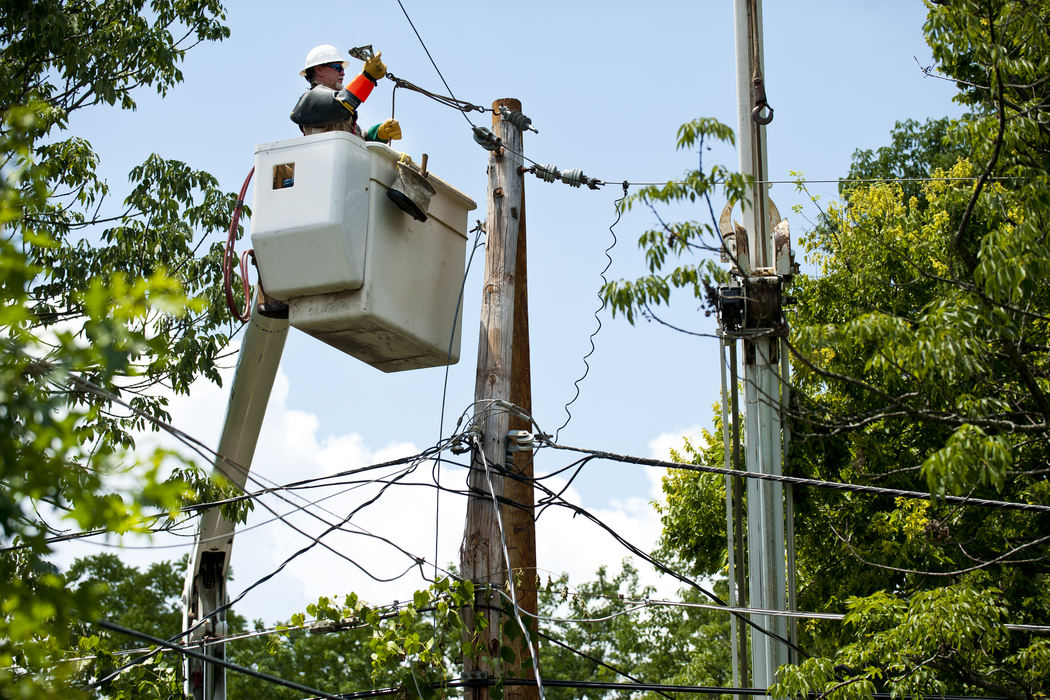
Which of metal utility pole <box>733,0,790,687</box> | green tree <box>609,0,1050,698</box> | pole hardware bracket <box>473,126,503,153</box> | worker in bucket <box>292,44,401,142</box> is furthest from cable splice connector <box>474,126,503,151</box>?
metal utility pole <box>733,0,790,687</box>

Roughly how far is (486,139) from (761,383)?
2191 mm

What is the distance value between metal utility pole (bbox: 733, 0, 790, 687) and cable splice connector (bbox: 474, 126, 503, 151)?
1.51m

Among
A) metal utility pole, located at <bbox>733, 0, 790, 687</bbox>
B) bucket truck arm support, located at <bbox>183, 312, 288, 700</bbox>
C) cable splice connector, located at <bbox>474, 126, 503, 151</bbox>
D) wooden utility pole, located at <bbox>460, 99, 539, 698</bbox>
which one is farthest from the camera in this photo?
bucket truck arm support, located at <bbox>183, 312, 288, 700</bbox>

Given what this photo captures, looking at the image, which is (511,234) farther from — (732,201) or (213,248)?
(213,248)

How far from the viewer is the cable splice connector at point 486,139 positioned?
698cm

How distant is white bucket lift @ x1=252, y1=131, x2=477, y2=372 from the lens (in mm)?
6465

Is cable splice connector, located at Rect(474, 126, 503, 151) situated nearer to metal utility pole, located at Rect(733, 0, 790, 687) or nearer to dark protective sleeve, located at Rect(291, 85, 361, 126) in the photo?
dark protective sleeve, located at Rect(291, 85, 361, 126)

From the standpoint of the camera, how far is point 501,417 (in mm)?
6449

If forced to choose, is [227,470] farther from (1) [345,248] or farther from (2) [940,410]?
(2) [940,410]

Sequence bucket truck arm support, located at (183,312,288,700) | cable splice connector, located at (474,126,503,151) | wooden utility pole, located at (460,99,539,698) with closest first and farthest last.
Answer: wooden utility pole, located at (460,99,539,698), cable splice connector, located at (474,126,503,151), bucket truck arm support, located at (183,312,288,700)

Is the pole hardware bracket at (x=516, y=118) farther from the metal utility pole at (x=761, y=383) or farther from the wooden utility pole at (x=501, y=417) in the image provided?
the metal utility pole at (x=761, y=383)

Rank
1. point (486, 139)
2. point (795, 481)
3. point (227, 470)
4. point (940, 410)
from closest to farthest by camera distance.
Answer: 1. point (795, 481)
2. point (486, 139)
3. point (227, 470)
4. point (940, 410)

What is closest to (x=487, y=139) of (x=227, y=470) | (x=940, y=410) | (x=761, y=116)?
(x=761, y=116)

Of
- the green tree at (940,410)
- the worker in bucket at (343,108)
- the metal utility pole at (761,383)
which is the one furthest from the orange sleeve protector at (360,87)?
the metal utility pole at (761,383)
